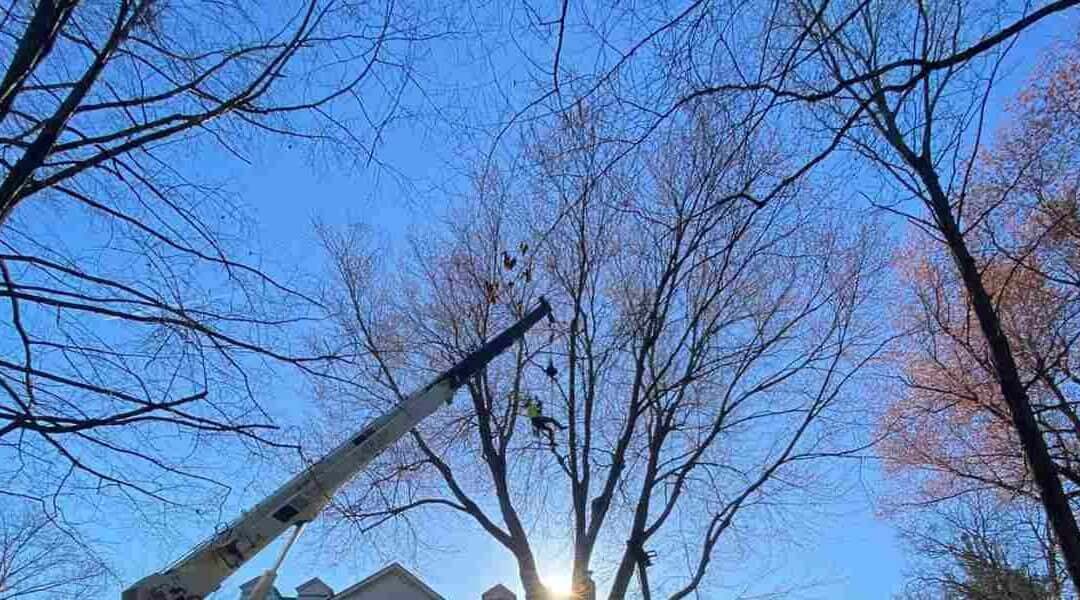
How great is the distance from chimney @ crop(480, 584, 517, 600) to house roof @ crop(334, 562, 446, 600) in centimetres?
110

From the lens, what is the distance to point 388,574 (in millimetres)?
15766

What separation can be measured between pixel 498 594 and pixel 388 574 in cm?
241

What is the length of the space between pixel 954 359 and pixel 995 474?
115 inches

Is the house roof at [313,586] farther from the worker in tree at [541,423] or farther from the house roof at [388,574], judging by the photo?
the worker in tree at [541,423]

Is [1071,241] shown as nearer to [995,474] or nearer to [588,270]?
[995,474]

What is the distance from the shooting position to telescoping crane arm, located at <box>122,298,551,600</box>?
6.63 m

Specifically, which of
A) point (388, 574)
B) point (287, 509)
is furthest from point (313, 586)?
point (287, 509)

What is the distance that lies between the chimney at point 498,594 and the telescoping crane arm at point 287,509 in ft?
28.2

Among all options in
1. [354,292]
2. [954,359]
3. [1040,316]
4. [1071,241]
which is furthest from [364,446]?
[1071,241]

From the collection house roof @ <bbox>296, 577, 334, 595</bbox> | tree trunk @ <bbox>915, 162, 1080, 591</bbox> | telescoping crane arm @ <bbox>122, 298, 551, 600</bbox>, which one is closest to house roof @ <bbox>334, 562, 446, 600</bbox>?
house roof @ <bbox>296, 577, 334, 595</bbox>

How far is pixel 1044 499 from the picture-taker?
3.50 meters

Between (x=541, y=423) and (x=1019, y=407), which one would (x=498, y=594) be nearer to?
(x=541, y=423)

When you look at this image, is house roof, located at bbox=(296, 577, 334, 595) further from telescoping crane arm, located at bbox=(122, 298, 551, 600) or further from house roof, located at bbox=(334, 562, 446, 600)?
telescoping crane arm, located at bbox=(122, 298, 551, 600)

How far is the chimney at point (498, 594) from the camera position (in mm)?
15695
